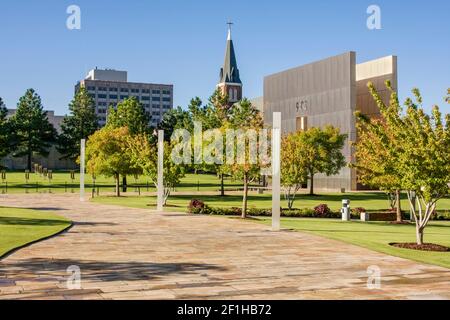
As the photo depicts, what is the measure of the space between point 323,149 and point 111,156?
82.9 feet

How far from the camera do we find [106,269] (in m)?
13.6

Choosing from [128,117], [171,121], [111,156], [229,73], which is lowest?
[111,156]

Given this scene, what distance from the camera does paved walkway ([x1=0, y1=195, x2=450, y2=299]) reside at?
11148mm

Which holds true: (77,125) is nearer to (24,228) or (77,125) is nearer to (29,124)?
(29,124)

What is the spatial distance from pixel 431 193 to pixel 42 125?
90.4 m

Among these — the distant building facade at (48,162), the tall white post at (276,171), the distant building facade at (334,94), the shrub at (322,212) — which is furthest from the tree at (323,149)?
the distant building facade at (48,162)

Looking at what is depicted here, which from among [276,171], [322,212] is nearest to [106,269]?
[276,171]

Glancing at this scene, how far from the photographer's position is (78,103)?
354 feet

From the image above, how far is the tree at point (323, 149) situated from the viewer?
6294cm

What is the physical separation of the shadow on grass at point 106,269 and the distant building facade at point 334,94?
61.1 metres

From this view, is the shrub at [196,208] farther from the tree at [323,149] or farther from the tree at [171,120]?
the tree at [171,120]

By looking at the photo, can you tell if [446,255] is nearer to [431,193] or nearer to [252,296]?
[431,193]
